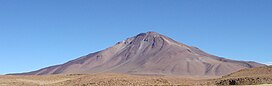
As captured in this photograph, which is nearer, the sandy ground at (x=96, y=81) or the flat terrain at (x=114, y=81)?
the flat terrain at (x=114, y=81)

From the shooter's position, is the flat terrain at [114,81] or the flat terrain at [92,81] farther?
the flat terrain at [92,81]

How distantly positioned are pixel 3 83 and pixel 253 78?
34.7 metres

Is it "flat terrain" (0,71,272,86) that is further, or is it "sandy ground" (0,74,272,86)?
"sandy ground" (0,74,272,86)

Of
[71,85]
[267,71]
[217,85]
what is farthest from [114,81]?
[267,71]

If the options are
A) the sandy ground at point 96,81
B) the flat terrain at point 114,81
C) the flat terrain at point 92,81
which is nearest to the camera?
the flat terrain at point 114,81

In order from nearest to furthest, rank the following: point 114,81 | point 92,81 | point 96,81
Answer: point 114,81 < point 96,81 < point 92,81

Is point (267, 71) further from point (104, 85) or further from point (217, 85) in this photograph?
point (104, 85)

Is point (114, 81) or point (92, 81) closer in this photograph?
point (114, 81)

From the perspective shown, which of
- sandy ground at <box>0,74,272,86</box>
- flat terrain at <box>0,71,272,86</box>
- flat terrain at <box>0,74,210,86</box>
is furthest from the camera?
flat terrain at <box>0,74,210,86</box>

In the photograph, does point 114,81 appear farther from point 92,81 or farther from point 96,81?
point 92,81

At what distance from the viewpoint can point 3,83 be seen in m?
72.0

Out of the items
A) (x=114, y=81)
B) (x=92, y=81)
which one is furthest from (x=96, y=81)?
(x=114, y=81)

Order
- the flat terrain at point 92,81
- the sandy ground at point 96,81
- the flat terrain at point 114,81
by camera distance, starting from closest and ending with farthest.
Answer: the flat terrain at point 114,81 < the sandy ground at point 96,81 < the flat terrain at point 92,81

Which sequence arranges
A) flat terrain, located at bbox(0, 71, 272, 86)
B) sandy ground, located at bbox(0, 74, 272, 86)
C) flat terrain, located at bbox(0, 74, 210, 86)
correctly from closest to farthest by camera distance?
flat terrain, located at bbox(0, 71, 272, 86), sandy ground, located at bbox(0, 74, 272, 86), flat terrain, located at bbox(0, 74, 210, 86)
